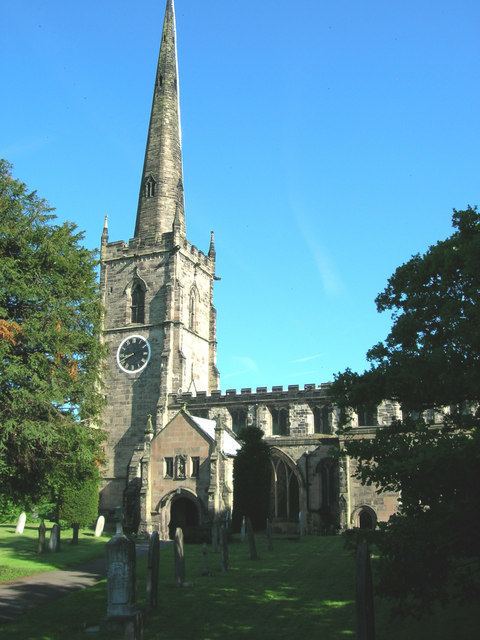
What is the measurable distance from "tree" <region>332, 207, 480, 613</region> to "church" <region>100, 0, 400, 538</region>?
18.6 meters

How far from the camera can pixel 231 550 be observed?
80.7ft

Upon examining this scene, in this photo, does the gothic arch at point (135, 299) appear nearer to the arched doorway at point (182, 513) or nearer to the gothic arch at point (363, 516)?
the arched doorway at point (182, 513)

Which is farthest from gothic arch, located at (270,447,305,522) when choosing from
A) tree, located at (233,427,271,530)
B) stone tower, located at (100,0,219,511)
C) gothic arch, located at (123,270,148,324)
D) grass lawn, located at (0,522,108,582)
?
gothic arch, located at (123,270,148,324)

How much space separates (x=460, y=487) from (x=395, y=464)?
41.4 inches

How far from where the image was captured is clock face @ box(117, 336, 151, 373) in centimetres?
4603

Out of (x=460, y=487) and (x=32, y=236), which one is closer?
(x=460, y=487)

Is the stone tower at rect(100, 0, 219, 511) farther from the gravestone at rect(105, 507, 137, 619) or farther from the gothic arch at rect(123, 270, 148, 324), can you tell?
the gravestone at rect(105, 507, 137, 619)

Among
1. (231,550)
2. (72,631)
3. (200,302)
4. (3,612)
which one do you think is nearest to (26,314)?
(3,612)

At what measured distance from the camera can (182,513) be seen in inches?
1346

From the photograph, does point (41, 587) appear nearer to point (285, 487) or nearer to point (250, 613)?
point (250, 613)

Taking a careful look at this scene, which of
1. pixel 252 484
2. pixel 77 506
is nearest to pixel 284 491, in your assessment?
pixel 252 484

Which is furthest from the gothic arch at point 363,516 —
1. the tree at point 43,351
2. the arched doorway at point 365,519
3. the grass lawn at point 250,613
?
the tree at point 43,351

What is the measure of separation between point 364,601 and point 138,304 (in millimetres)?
41052

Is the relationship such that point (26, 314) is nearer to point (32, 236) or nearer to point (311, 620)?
point (32, 236)
